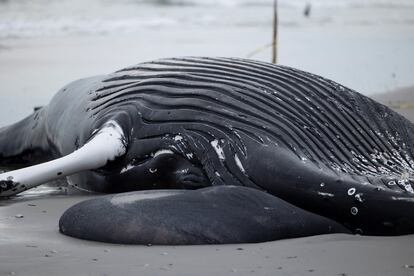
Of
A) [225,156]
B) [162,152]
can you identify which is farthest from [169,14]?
[225,156]

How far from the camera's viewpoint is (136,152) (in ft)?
25.0

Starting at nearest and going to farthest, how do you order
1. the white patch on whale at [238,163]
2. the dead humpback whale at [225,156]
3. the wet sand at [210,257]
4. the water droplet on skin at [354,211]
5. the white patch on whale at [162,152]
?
1. the wet sand at [210,257]
2. the dead humpback whale at [225,156]
3. the water droplet on skin at [354,211]
4. the white patch on whale at [238,163]
5. the white patch on whale at [162,152]

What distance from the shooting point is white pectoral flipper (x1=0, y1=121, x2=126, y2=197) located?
763 centimetres

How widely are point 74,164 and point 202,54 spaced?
10.6m

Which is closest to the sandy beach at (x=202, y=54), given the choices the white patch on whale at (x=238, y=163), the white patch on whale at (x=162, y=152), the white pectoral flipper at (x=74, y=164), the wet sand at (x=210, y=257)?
the wet sand at (x=210, y=257)

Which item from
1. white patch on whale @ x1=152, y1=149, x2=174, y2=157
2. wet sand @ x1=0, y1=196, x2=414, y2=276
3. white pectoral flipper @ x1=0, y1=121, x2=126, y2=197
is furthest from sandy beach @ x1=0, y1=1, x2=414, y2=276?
white patch on whale @ x1=152, y1=149, x2=174, y2=157

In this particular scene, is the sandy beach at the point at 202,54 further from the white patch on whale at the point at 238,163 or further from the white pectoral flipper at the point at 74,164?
the white patch on whale at the point at 238,163

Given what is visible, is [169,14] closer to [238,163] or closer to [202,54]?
[202,54]

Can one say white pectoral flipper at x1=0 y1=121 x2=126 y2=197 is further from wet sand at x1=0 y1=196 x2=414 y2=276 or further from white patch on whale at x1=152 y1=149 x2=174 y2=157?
wet sand at x1=0 y1=196 x2=414 y2=276

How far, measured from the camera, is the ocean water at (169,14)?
24.1m

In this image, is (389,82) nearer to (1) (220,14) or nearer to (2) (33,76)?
(2) (33,76)

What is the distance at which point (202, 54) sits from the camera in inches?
712

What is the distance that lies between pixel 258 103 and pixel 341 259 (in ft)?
6.31

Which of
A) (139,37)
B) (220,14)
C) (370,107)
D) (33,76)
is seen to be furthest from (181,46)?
(370,107)
